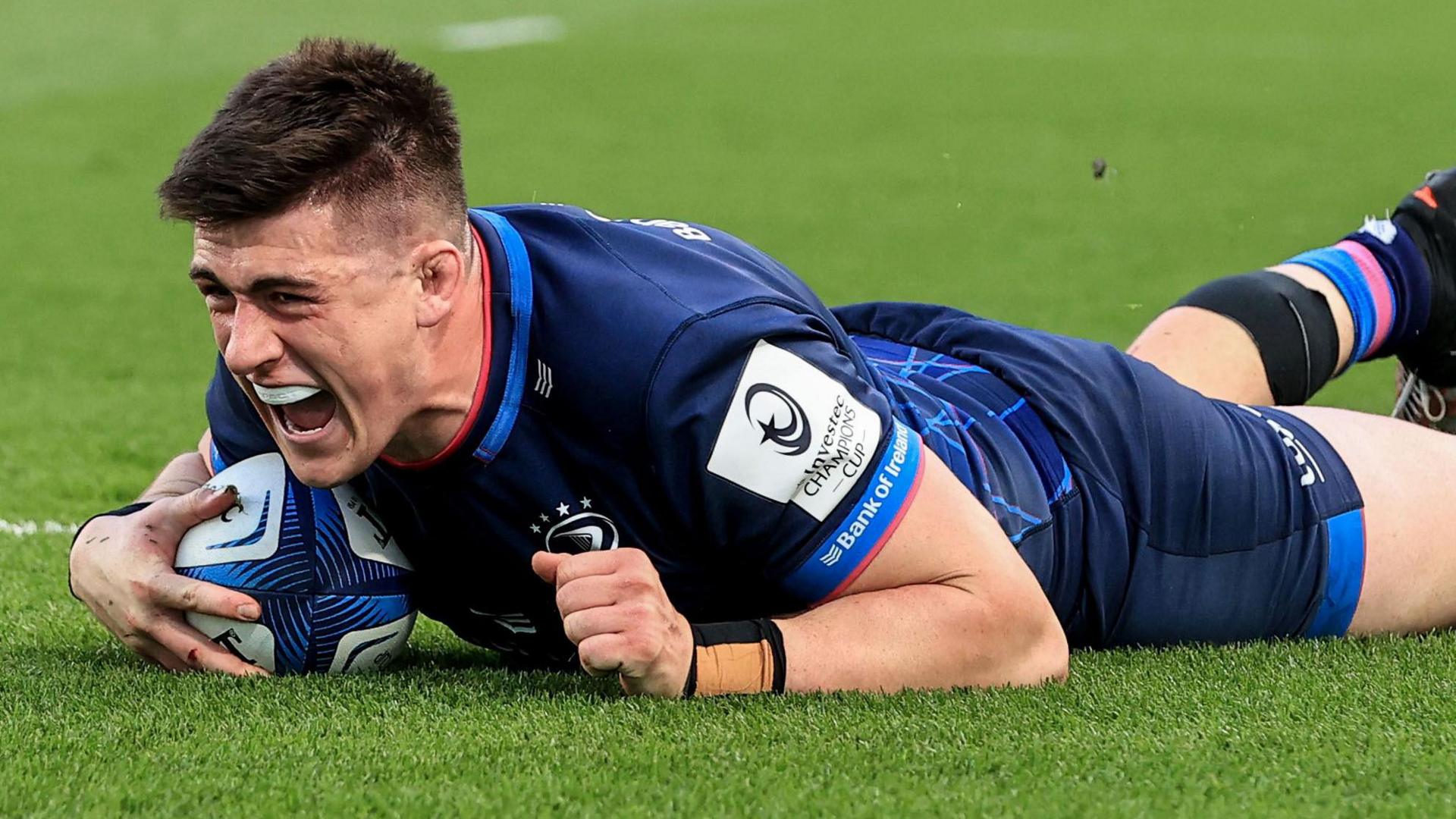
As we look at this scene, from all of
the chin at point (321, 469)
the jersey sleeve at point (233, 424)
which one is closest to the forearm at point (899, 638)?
the chin at point (321, 469)

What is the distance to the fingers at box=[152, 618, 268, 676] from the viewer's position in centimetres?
334

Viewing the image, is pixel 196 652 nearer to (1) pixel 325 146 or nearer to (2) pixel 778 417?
(1) pixel 325 146

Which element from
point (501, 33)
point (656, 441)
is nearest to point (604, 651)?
point (656, 441)

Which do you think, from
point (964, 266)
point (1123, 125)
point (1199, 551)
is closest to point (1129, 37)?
point (1123, 125)

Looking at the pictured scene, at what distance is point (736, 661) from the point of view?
10.2 feet

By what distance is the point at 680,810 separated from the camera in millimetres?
2533

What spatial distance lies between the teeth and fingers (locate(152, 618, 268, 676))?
539 mm

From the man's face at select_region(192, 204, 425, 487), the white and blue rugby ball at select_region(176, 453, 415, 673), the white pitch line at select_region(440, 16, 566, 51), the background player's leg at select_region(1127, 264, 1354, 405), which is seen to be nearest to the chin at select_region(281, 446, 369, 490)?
the man's face at select_region(192, 204, 425, 487)

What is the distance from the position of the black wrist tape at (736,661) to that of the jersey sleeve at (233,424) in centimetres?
96

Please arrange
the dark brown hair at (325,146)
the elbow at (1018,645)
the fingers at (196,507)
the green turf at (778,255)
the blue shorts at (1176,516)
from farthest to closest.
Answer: the blue shorts at (1176,516) < the fingers at (196,507) < the elbow at (1018,645) < the dark brown hair at (325,146) < the green turf at (778,255)

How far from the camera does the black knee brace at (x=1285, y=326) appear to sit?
14.3 feet

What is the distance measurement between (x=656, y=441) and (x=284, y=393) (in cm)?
61

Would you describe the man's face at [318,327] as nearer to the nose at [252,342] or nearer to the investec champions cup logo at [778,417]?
the nose at [252,342]

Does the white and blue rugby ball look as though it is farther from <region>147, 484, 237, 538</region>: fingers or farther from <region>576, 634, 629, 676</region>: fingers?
<region>576, 634, 629, 676</region>: fingers
